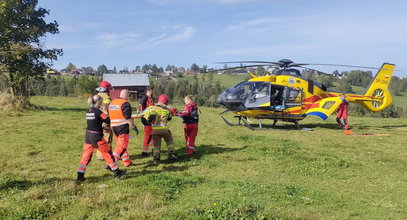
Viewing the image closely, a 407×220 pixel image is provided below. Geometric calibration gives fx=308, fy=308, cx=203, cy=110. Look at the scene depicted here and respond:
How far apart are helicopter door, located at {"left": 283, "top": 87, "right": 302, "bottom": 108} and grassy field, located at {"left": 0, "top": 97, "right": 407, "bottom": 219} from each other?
3.44 meters

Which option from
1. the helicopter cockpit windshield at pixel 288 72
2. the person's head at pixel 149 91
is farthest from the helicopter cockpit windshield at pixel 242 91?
the person's head at pixel 149 91

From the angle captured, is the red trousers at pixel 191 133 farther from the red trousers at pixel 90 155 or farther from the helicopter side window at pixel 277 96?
the helicopter side window at pixel 277 96

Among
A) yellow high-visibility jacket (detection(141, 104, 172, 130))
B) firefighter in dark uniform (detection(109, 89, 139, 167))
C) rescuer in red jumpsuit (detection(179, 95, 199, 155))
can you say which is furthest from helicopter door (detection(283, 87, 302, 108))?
firefighter in dark uniform (detection(109, 89, 139, 167))

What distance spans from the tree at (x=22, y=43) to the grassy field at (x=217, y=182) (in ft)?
29.1

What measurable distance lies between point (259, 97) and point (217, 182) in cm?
896

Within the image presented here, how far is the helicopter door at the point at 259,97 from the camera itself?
1562 cm

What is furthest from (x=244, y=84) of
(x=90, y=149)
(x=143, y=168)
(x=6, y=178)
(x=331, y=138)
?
(x=6, y=178)

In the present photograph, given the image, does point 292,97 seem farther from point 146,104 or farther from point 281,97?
point 146,104

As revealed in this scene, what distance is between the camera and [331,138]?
14414mm

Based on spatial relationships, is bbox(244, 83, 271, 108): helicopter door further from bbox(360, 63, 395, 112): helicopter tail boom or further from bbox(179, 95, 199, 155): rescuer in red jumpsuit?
bbox(360, 63, 395, 112): helicopter tail boom

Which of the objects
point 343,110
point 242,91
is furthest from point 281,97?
point 343,110

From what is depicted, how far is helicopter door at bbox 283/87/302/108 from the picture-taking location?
1617 centimetres

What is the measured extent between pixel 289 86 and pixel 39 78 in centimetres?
1762

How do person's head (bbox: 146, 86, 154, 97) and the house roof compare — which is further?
the house roof
